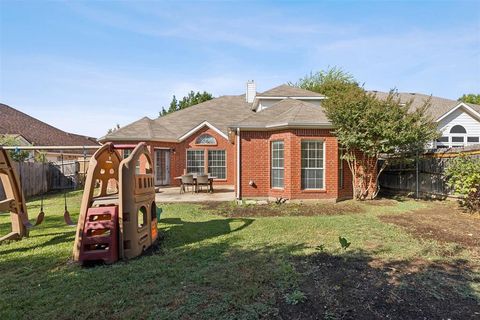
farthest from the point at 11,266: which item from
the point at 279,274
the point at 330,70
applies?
the point at 330,70

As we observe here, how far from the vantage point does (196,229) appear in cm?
751

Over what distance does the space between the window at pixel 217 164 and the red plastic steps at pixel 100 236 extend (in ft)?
46.5

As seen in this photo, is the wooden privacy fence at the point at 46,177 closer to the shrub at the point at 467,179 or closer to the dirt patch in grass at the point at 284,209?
the dirt patch in grass at the point at 284,209

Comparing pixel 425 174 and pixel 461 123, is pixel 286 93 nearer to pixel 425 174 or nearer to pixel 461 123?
pixel 425 174

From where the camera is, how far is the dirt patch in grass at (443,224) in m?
6.57

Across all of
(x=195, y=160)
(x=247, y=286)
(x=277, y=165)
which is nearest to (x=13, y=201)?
(x=247, y=286)

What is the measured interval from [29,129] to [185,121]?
50.0 feet

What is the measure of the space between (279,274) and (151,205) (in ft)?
10.0

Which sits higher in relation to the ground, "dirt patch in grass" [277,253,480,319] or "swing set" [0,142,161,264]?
"swing set" [0,142,161,264]

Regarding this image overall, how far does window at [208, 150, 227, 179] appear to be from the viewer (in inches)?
763

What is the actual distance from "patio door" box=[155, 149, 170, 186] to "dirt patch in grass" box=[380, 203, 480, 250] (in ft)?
44.4

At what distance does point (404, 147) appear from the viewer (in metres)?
11.9

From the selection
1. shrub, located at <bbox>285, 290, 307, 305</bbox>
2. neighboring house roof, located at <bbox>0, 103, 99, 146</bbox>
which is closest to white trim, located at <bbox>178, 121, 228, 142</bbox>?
neighboring house roof, located at <bbox>0, 103, 99, 146</bbox>

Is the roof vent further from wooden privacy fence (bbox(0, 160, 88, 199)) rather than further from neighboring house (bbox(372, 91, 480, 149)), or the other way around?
wooden privacy fence (bbox(0, 160, 88, 199))
